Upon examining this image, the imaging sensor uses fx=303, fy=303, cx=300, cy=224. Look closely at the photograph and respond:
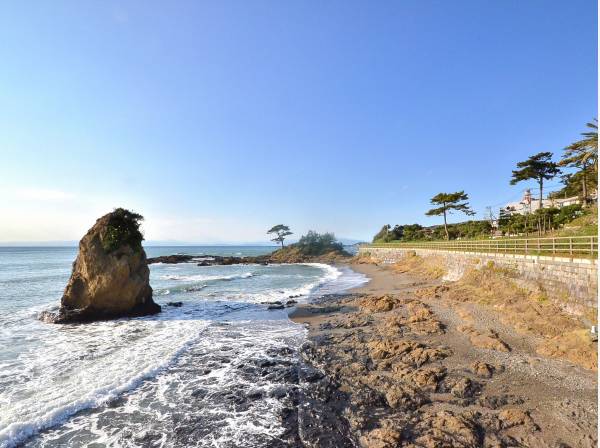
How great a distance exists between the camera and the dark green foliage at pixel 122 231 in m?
17.6

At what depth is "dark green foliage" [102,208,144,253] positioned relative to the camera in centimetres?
1758

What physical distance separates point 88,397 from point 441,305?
1536 cm

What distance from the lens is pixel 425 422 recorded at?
20.8 ft

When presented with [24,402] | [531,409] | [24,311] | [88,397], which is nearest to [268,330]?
[88,397]

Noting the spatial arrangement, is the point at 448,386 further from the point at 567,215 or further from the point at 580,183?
the point at 580,183

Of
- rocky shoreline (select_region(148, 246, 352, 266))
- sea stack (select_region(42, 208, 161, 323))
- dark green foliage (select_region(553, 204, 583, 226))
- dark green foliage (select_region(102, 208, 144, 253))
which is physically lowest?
rocky shoreline (select_region(148, 246, 352, 266))

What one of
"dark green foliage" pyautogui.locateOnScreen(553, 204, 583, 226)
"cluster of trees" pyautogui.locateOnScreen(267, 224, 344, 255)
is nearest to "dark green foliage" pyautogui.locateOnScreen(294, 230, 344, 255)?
"cluster of trees" pyautogui.locateOnScreen(267, 224, 344, 255)

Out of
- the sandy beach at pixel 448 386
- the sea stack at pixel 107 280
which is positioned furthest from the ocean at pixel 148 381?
the sandy beach at pixel 448 386

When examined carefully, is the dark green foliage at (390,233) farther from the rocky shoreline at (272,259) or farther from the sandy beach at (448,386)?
the sandy beach at (448,386)

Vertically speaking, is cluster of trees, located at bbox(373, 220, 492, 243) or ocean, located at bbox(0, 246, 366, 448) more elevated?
cluster of trees, located at bbox(373, 220, 492, 243)

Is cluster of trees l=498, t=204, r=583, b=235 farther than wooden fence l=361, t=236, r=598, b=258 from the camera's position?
Yes

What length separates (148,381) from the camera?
8.95 m

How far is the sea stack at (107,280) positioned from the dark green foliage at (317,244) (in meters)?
63.1

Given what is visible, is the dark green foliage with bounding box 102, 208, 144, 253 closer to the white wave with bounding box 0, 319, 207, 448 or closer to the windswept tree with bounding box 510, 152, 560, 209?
the white wave with bounding box 0, 319, 207, 448
